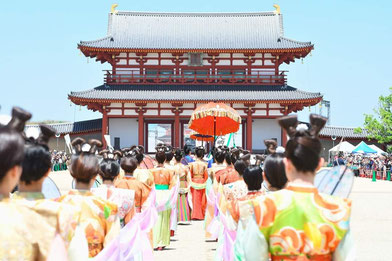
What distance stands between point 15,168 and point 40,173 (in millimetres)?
510

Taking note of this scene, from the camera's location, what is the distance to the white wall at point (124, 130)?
31328 mm

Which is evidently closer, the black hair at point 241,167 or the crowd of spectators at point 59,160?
the black hair at point 241,167

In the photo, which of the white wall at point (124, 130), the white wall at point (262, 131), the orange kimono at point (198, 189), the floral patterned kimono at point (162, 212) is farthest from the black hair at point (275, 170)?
the white wall at point (124, 130)

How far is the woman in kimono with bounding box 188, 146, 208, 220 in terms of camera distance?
1168 cm

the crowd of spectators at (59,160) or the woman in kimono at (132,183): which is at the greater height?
the woman in kimono at (132,183)

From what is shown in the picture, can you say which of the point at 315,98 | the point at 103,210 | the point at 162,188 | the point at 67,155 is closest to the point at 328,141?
the point at 315,98

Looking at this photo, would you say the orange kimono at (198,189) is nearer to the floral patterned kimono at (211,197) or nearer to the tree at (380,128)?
the floral patterned kimono at (211,197)

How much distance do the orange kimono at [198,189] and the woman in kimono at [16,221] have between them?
921 cm

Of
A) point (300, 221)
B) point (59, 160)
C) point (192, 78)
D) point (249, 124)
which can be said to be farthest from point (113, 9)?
point (300, 221)

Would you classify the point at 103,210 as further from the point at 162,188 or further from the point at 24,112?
the point at 162,188

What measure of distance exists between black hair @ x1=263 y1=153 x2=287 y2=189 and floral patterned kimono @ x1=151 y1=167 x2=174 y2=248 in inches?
200

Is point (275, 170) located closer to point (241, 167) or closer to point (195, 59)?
point (241, 167)

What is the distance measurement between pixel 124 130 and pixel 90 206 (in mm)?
27753

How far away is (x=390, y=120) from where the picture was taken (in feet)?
149
